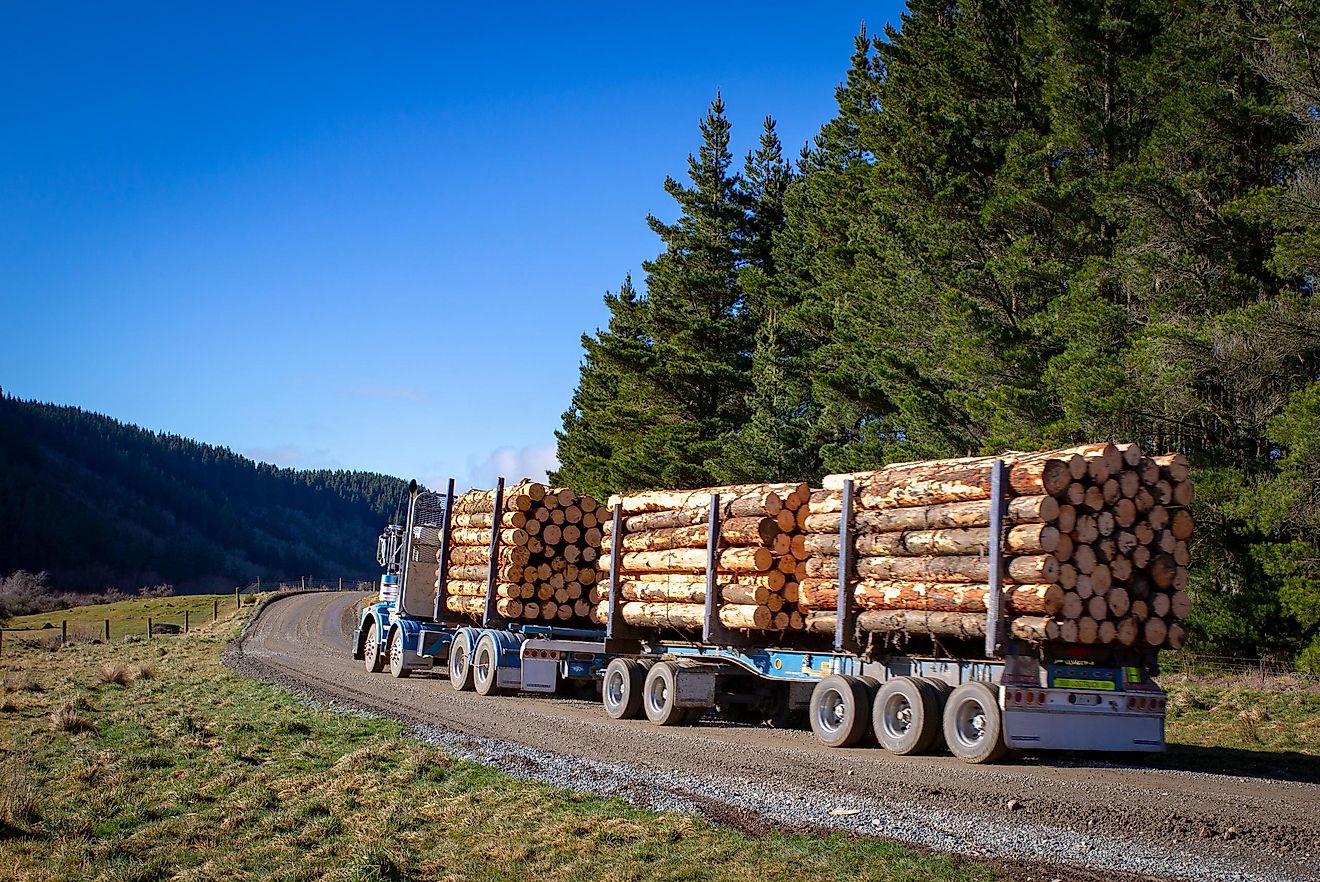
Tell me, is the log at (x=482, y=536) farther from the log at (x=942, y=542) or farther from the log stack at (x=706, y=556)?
the log at (x=942, y=542)

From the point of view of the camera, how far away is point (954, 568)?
40.8 feet

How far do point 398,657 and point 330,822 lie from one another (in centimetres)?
1513

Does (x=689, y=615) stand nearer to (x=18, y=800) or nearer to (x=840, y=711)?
(x=840, y=711)

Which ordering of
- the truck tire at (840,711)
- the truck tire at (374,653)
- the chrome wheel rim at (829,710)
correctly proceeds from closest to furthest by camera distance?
the truck tire at (840,711) → the chrome wheel rim at (829,710) → the truck tire at (374,653)

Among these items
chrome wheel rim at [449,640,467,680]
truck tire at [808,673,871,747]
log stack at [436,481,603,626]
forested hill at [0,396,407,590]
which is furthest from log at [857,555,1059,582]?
forested hill at [0,396,407,590]

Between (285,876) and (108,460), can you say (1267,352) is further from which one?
(108,460)

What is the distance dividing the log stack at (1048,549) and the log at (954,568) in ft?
0.04

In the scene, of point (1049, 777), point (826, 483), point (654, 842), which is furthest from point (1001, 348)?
point (654, 842)

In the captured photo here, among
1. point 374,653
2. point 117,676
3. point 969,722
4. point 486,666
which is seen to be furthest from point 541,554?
point 969,722

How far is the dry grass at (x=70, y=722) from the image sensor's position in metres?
16.3

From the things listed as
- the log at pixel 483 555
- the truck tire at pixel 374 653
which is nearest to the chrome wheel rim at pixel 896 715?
the log at pixel 483 555

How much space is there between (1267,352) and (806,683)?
11.4 metres

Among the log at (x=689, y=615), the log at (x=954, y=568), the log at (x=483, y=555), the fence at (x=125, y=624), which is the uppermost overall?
the log at (x=483, y=555)

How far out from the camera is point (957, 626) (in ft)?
40.5
